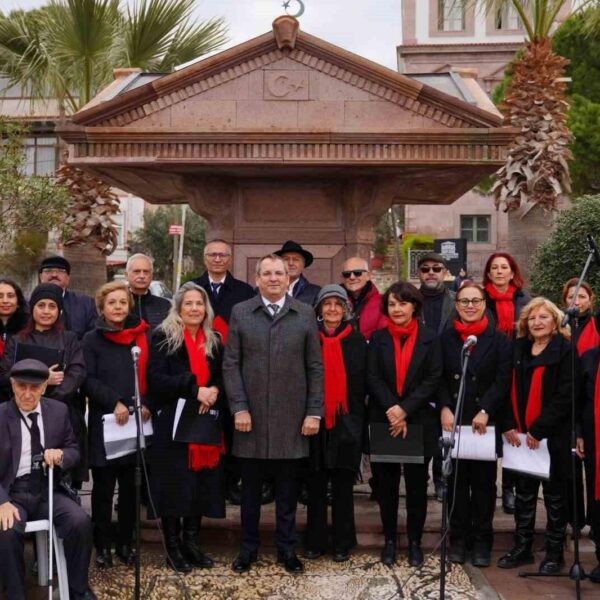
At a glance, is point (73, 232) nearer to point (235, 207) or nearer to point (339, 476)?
point (235, 207)

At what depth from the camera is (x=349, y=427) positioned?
552cm

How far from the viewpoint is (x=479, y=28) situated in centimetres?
3816

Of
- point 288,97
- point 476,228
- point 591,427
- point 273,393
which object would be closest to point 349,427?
point 273,393

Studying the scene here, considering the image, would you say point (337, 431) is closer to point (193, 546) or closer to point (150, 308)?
point (193, 546)

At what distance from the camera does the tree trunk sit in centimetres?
1436

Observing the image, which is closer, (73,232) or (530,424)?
(530,424)

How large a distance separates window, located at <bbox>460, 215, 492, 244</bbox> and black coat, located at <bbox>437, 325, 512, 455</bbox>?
33.0 meters

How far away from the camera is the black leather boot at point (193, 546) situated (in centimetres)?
550

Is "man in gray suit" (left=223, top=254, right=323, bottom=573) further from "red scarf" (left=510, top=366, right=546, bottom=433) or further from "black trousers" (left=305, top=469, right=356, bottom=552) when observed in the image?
"red scarf" (left=510, top=366, right=546, bottom=433)

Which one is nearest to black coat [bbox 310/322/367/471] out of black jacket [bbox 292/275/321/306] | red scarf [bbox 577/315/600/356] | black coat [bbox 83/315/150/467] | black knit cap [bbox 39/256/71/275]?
black jacket [bbox 292/275/321/306]

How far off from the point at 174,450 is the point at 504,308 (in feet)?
8.60

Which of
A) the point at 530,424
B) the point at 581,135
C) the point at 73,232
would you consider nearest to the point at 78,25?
the point at 73,232

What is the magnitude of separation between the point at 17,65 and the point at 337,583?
39.9 ft

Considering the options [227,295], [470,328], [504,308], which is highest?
[227,295]
